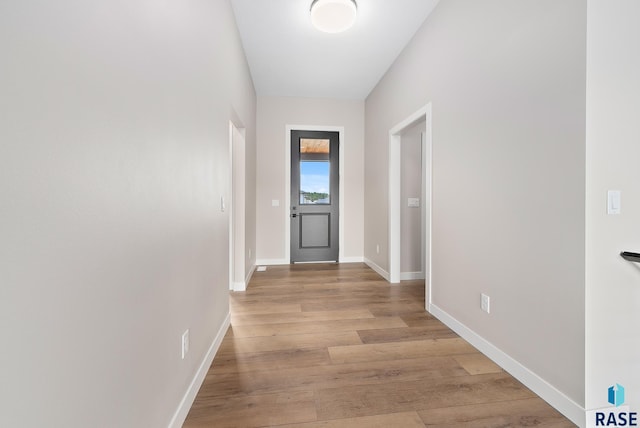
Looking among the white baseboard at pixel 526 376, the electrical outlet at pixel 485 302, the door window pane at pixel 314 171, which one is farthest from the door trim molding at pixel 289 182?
the electrical outlet at pixel 485 302

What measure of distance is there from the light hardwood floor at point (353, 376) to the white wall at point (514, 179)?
0.69ft

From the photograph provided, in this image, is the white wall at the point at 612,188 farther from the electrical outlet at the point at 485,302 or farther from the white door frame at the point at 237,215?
the white door frame at the point at 237,215

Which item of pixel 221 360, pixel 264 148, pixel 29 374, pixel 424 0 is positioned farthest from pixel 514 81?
pixel 264 148

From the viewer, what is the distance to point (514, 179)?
172 centimetres

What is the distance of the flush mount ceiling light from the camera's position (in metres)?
2.40

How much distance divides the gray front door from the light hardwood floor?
2.13 meters

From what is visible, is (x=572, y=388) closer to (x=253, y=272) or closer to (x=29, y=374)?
(x=29, y=374)

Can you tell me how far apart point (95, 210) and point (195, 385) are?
125cm

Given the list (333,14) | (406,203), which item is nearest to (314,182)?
(406,203)

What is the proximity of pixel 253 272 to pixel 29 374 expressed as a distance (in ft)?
12.4

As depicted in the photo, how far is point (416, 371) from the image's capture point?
1802 mm

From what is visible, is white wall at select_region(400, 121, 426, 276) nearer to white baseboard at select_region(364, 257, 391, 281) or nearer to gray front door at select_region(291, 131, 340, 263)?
white baseboard at select_region(364, 257, 391, 281)

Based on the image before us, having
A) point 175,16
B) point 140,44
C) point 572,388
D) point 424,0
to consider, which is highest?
point 424,0

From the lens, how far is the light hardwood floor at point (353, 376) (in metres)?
1.42
